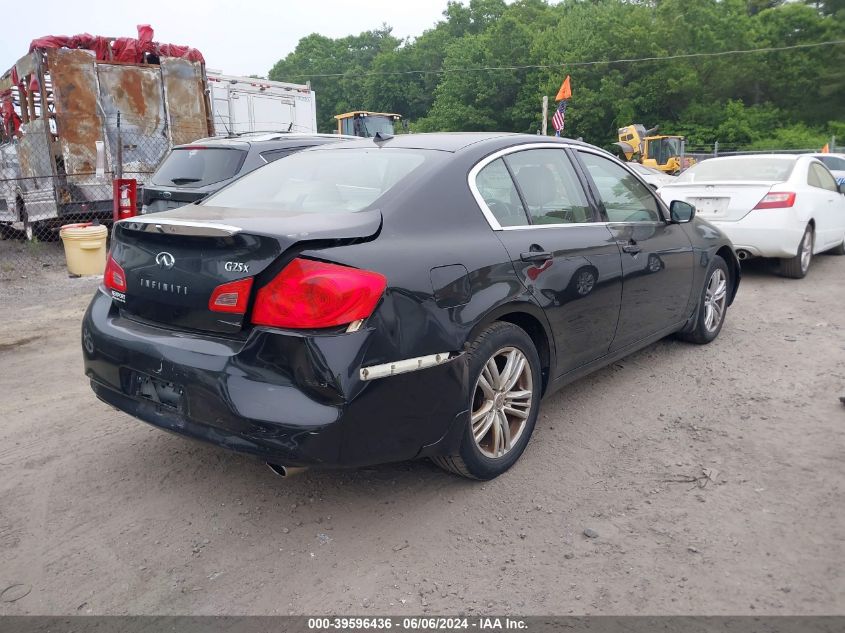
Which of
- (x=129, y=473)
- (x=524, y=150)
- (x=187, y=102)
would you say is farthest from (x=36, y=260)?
(x=524, y=150)

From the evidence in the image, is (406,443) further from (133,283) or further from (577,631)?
(133,283)

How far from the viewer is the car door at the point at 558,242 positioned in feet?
11.0

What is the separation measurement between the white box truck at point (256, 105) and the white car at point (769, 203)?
8623mm

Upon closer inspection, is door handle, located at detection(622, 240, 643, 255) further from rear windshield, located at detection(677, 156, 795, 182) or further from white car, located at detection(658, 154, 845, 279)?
rear windshield, located at detection(677, 156, 795, 182)

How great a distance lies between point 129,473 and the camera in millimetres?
3367

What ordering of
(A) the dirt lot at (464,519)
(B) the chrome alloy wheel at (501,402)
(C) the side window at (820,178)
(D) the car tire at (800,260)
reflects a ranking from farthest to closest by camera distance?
(C) the side window at (820,178)
(D) the car tire at (800,260)
(B) the chrome alloy wheel at (501,402)
(A) the dirt lot at (464,519)

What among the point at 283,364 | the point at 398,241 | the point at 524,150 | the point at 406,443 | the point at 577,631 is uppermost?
the point at 524,150

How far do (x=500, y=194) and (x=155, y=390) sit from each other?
1.87m

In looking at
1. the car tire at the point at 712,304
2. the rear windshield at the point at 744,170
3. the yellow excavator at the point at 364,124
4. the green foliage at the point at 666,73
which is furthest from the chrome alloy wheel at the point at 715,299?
the green foliage at the point at 666,73

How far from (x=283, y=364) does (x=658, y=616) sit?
160 centimetres

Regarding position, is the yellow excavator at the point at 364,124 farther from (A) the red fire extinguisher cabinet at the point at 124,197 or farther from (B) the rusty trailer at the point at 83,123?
(A) the red fire extinguisher cabinet at the point at 124,197

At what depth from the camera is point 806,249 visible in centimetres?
801

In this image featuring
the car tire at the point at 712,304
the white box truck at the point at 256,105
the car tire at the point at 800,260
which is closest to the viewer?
the car tire at the point at 712,304

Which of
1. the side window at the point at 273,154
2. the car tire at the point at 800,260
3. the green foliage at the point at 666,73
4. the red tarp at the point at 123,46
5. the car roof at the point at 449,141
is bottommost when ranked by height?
the car tire at the point at 800,260
